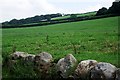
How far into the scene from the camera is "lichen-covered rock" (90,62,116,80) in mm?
17406

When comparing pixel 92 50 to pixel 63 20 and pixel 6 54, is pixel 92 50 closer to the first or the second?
pixel 6 54

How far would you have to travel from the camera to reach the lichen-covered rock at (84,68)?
61.6 feet

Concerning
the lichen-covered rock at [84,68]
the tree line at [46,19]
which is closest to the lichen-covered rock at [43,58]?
the lichen-covered rock at [84,68]

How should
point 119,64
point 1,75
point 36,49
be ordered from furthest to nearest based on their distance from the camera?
1. point 36,49
2. point 1,75
3. point 119,64

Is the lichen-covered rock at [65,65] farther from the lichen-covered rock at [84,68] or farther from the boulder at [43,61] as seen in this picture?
the boulder at [43,61]

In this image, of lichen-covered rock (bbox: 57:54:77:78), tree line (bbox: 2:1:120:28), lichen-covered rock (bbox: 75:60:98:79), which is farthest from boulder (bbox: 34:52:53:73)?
tree line (bbox: 2:1:120:28)

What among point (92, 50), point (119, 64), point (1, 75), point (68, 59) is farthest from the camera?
point (92, 50)

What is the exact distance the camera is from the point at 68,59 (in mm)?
19938

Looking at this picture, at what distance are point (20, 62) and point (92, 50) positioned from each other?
16.9ft

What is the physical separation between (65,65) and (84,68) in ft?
4.45

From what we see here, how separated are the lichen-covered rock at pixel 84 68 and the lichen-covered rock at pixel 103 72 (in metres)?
0.56

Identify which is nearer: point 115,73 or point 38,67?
point 115,73

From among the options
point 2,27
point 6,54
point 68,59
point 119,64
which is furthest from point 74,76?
point 2,27

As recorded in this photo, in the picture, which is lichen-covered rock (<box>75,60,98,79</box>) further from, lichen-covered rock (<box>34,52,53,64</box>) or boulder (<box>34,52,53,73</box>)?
lichen-covered rock (<box>34,52,53,64</box>)
